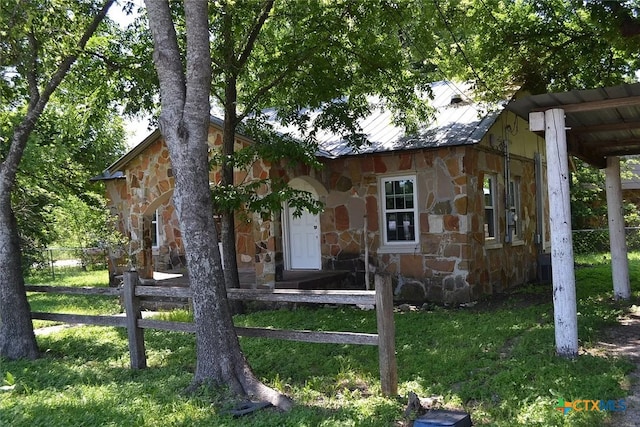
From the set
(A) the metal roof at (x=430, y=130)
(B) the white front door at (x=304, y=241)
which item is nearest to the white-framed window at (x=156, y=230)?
(A) the metal roof at (x=430, y=130)

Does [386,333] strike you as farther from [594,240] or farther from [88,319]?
[594,240]

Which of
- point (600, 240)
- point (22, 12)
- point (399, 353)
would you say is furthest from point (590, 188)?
point (22, 12)

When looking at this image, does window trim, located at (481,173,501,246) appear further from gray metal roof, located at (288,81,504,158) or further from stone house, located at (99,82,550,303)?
gray metal roof, located at (288,81,504,158)

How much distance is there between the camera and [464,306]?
10758 mm

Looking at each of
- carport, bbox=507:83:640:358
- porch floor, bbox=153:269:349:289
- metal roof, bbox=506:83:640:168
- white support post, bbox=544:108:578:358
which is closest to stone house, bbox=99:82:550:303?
porch floor, bbox=153:269:349:289

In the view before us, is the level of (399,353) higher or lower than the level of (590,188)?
lower

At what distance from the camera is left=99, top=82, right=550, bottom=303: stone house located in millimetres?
11195

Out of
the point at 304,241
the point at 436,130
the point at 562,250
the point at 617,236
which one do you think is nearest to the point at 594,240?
the point at 617,236

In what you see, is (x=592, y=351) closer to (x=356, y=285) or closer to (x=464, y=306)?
(x=464, y=306)

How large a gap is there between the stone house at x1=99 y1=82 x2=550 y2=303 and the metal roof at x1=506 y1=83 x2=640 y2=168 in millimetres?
2178

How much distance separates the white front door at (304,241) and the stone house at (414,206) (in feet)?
0.08

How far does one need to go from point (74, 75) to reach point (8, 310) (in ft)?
14.5

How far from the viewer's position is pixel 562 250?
6398 millimetres

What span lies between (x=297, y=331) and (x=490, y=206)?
309 inches
